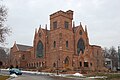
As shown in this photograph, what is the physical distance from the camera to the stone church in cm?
8550

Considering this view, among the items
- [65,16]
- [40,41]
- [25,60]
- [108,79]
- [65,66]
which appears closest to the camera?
[108,79]

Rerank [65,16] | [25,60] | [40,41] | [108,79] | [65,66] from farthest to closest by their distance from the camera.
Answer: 1. [25,60]
2. [40,41]
3. [65,16]
4. [65,66]
5. [108,79]

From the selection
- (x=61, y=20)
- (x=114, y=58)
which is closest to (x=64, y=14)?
(x=61, y=20)

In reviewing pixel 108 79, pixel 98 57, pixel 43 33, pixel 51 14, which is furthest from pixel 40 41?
pixel 108 79

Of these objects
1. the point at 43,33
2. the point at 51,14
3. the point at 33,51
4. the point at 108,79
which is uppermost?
the point at 51,14

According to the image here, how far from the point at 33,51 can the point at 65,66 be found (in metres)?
21.2

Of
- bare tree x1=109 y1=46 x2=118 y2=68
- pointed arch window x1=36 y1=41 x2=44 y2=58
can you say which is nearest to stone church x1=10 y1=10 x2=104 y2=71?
pointed arch window x1=36 y1=41 x2=44 y2=58

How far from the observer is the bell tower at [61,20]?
287 feet

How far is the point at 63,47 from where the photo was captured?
85.2 m

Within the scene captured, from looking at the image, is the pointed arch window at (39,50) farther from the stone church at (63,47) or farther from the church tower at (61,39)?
the church tower at (61,39)

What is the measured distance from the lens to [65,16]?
89625 millimetres

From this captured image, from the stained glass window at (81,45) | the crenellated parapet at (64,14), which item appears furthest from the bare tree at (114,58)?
the crenellated parapet at (64,14)

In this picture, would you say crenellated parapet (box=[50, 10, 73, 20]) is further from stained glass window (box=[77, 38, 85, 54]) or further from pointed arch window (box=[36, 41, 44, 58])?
pointed arch window (box=[36, 41, 44, 58])

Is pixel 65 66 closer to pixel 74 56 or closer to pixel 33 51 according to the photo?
pixel 74 56
